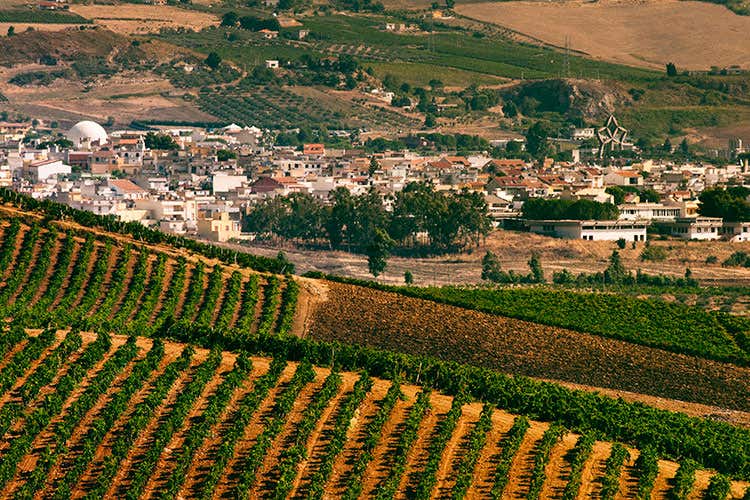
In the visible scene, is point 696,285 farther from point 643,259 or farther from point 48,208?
point 48,208

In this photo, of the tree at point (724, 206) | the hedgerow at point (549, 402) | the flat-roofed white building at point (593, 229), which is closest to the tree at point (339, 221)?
the flat-roofed white building at point (593, 229)

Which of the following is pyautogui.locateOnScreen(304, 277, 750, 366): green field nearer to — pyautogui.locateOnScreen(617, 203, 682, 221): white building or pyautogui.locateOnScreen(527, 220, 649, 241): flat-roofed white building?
pyautogui.locateOnScreen(527, 220, 649, 241): flat-roofed white building

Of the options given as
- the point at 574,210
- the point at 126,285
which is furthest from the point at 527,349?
the point at 574,210

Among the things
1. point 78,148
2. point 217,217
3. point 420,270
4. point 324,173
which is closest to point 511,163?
point 324,173

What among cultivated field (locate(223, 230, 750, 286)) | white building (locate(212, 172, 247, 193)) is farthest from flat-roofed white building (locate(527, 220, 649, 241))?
white building (locate(212, 172, 247, 193))

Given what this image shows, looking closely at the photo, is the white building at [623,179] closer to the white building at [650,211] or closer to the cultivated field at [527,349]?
the white building at [650,211]
